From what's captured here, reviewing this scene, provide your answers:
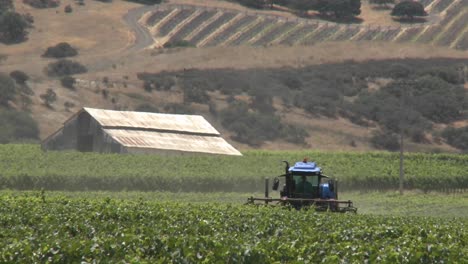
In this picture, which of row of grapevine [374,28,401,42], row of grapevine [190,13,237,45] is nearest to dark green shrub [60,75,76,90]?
row of grapevine [190,13,237,45]

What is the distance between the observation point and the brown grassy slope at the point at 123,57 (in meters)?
118

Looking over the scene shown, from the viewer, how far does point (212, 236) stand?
27.1 meters

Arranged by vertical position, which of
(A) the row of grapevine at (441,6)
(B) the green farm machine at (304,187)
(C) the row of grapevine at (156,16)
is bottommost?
(B) the green farm machine at (304,187)

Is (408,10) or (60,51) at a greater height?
(408,10)

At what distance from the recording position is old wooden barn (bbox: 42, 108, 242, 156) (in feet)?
284

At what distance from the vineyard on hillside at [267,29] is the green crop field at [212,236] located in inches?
4710

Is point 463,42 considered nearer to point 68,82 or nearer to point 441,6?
point 441,6

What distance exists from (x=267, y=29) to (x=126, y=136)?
254 ft

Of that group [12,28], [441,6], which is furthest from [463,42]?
[12,28]

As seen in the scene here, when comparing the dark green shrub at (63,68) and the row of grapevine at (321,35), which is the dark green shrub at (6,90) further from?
the row of grapevine at (321,35)

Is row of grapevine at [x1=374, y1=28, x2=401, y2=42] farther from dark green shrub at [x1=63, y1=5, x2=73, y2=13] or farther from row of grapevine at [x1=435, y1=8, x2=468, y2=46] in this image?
dark green shrub at [x1=63, y1=5, x2=73, y2=13]

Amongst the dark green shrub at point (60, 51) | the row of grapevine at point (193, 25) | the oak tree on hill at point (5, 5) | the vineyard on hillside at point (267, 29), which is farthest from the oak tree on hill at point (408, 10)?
the oak tree on hill at point (5, 5)

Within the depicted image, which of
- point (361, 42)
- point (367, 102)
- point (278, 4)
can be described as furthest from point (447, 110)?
point (278, 4)

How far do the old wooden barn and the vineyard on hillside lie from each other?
6223cm
